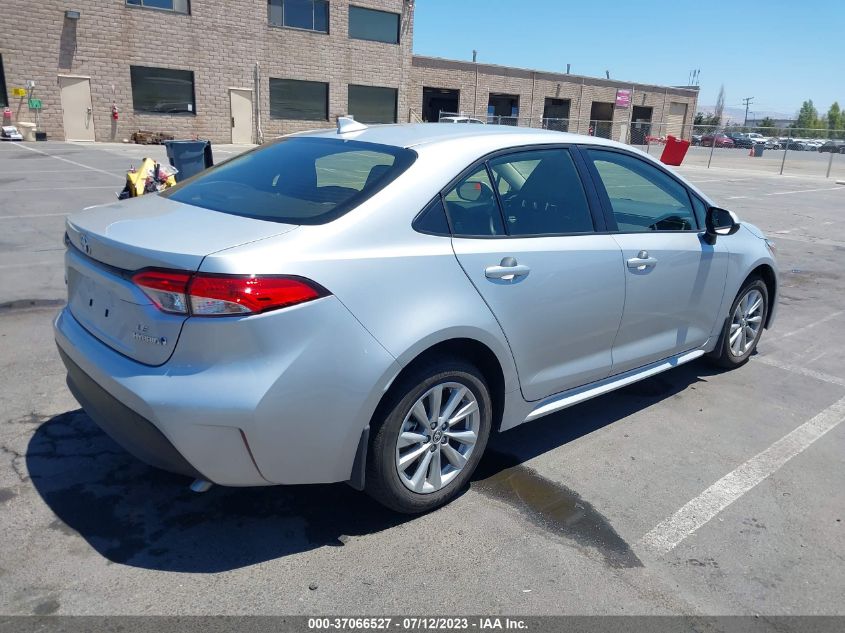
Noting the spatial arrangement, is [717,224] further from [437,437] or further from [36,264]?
[36,264]

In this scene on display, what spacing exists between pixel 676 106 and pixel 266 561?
6149 centimetres

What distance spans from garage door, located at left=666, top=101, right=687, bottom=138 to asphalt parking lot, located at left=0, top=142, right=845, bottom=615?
57128 millimetres

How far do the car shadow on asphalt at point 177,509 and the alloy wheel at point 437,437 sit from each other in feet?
0.82

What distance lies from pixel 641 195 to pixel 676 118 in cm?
5937

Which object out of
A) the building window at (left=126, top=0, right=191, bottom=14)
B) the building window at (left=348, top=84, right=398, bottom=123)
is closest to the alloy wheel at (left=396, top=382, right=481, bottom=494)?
the building window at (left=126, top=0, right=191, bottom=14)

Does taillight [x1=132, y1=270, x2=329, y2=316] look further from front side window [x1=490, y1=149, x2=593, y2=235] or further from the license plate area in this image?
front side window [x1=490, y1=149, x2=593, y2=235]

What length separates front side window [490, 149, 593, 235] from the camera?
11.4 ft

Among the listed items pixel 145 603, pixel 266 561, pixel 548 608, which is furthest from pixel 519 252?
pixel 145 603

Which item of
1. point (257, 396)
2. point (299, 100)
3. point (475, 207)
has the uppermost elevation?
point (299, 100)

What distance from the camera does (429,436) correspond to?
3.13 m

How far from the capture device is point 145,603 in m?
2.56

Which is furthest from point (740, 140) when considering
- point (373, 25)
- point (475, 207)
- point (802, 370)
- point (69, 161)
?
point (475, 207)

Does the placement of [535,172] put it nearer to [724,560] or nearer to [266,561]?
[724,560]

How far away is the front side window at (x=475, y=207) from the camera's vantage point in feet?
10.5
